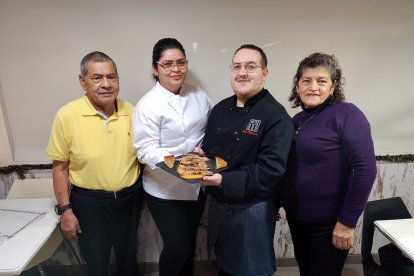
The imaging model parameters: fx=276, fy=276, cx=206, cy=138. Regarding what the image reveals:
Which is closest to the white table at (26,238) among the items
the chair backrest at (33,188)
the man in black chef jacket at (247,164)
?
the chair backrest at (33,188)

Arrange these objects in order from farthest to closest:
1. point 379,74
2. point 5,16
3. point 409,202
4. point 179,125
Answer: point 409,202
point 379,74
point 5,16
point 179,125

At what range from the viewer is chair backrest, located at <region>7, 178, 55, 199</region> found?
6.60ft

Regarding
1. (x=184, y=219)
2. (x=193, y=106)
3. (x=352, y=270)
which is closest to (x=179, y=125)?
(x=193, y=106)

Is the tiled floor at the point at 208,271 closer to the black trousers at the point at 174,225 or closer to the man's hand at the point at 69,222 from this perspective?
the black trousers at the point at 174,225

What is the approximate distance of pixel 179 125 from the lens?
5.04ft

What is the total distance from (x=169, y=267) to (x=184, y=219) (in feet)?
1.10

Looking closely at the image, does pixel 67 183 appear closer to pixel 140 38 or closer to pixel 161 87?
pixel 161 87

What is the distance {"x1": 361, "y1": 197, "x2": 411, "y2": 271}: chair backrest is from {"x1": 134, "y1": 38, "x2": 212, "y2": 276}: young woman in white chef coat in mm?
999

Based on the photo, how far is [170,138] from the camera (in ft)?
5.10

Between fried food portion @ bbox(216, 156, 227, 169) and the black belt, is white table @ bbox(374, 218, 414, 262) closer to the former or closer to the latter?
fried food portion @ bbox(216, 156, 227, 169)

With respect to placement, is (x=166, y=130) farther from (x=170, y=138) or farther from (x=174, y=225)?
(x=174, y=225)

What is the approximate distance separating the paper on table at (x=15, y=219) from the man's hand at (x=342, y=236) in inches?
65.0

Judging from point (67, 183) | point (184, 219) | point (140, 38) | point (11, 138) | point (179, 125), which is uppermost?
point (140, 38)

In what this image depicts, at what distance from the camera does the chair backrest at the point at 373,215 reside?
1.65 metres
